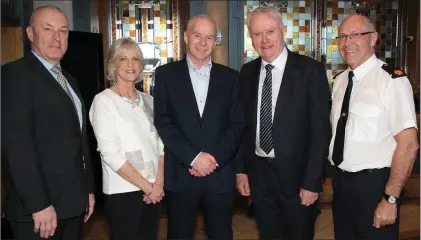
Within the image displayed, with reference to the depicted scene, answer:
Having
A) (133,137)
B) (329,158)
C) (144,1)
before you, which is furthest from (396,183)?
(144,1)

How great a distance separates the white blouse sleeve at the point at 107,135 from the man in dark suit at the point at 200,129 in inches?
9.2

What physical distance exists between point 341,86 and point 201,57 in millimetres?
807

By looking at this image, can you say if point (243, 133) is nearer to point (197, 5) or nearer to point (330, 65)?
point (197, 5)

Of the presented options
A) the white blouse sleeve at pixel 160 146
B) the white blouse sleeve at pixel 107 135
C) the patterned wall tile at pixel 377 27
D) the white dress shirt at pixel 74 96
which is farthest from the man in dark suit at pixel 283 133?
the patterned wall tile at pixel 377 27

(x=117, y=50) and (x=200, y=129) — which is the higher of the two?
(x=117, y=50)

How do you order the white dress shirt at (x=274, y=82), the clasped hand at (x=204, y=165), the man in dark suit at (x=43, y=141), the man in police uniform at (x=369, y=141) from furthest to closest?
the white dress shirt at (x=274, y=82), the clasped hand at (x=204, y=165), the man in police uniform at (x=369, y=141), the man in dark suit at (x=43, y=141)

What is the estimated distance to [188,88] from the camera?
7.34 ft

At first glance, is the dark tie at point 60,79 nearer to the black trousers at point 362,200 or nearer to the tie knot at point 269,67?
the tie knot at point 269,67

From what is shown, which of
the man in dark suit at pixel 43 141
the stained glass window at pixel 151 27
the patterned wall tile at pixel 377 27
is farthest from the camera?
the patterned wall tile at pixel 377 27

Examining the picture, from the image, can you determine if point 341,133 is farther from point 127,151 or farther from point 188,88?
point 127,151

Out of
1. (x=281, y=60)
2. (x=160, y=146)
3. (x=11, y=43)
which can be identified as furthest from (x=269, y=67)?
(x=11, y=43)

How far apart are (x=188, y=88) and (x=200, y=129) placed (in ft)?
0.76

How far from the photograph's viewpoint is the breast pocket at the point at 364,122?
2080 mm

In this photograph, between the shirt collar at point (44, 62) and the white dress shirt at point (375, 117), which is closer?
the shirt collar at point (44, 62)
